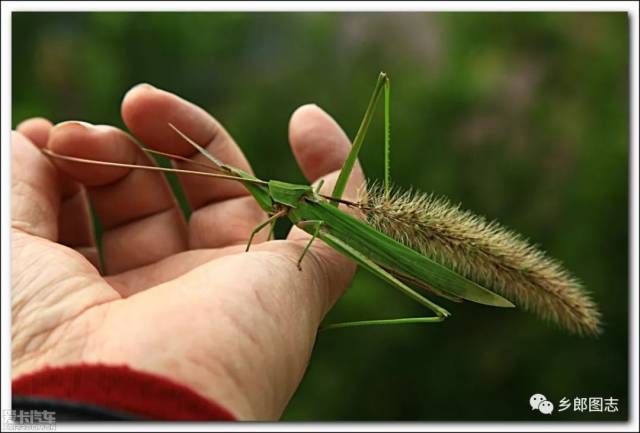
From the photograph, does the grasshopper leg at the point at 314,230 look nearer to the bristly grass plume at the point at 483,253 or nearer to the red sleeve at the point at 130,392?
the bristly grass plume at the point at 483,253

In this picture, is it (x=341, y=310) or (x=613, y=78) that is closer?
(x=341, y=310)

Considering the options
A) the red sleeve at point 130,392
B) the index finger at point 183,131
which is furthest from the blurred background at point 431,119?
the red sleeve at point 130,392

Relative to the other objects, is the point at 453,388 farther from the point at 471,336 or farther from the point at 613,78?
the point at 613,78

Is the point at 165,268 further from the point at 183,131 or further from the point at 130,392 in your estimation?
the point at 130,392

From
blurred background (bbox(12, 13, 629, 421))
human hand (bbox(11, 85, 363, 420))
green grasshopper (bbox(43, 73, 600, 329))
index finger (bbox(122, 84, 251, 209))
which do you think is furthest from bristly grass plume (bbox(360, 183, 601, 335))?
blurred background (bbox(12, 13, 629, 421))

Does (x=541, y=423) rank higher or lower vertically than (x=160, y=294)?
lower

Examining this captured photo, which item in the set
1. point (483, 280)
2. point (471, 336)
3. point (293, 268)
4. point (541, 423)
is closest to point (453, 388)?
point (471, 336)
